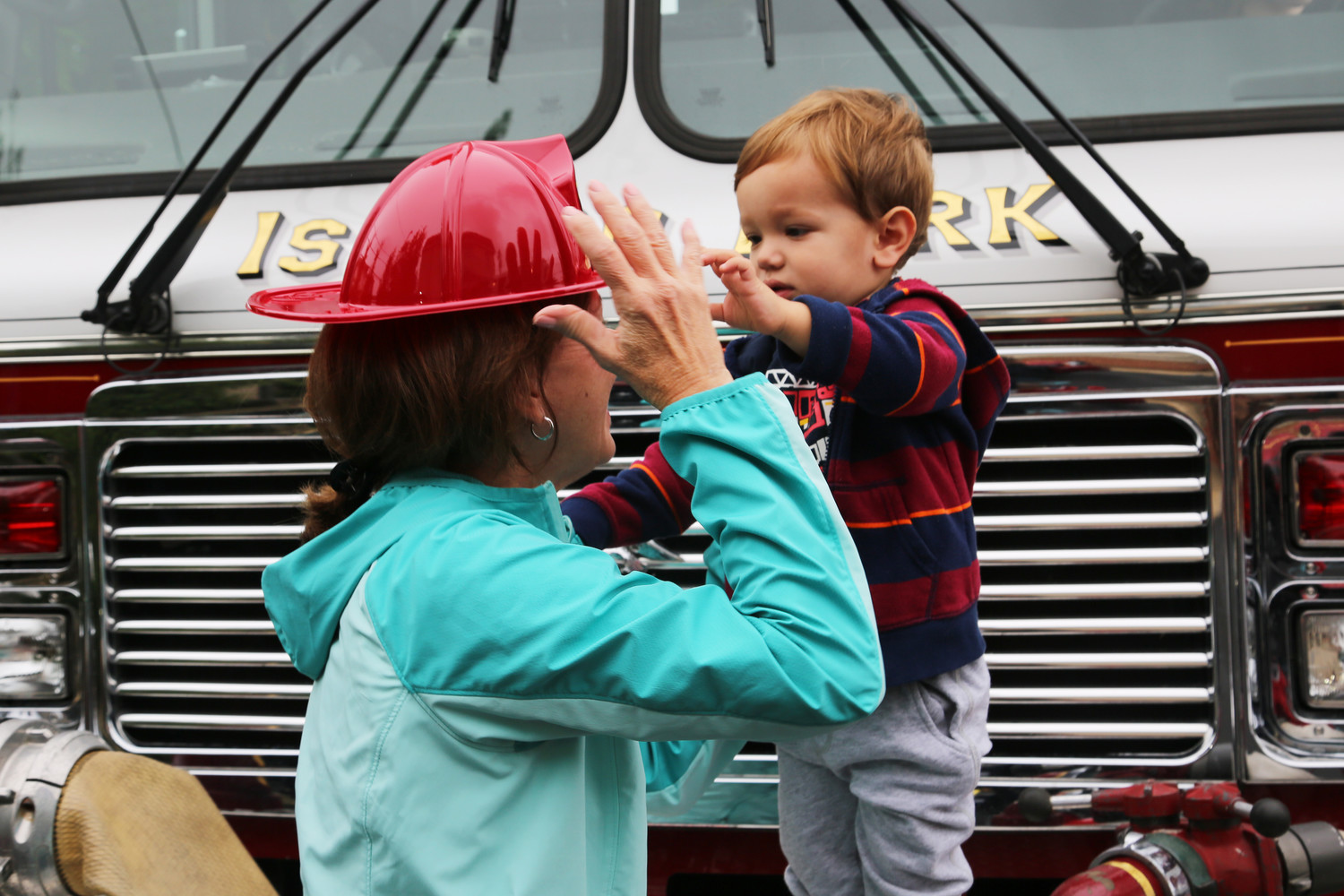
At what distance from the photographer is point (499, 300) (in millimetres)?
1152

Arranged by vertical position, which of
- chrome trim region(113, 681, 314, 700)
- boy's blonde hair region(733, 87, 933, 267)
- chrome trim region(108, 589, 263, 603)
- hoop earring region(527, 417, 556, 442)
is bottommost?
chrome trim region(113, 681, 314, 700)

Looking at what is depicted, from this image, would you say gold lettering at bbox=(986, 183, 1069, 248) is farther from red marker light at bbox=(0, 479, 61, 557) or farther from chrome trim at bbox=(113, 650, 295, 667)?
red marker light at bbox=(0, 479, 61, 557)

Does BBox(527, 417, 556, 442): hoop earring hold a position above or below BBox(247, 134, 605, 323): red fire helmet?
below

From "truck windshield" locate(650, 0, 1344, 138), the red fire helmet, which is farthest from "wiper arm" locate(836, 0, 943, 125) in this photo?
the red fire helmet

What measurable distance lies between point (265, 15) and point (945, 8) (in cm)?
149

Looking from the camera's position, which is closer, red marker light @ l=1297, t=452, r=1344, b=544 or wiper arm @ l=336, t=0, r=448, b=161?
red marker light @ l=1297, t=452, r=1344, b=544

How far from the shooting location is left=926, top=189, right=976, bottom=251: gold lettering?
6.98 feet

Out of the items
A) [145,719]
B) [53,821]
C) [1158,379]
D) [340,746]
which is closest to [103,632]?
[145,719]

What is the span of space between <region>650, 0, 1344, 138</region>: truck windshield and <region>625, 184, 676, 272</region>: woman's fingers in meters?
1.31

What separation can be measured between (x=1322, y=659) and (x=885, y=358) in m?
1.14

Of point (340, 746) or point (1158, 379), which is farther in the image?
point (1158, 379)

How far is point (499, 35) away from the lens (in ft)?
8.23

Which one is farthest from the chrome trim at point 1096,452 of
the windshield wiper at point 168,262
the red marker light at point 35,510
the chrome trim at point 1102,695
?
the red marker light at point 35,510

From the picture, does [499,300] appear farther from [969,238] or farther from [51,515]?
[51,515]
